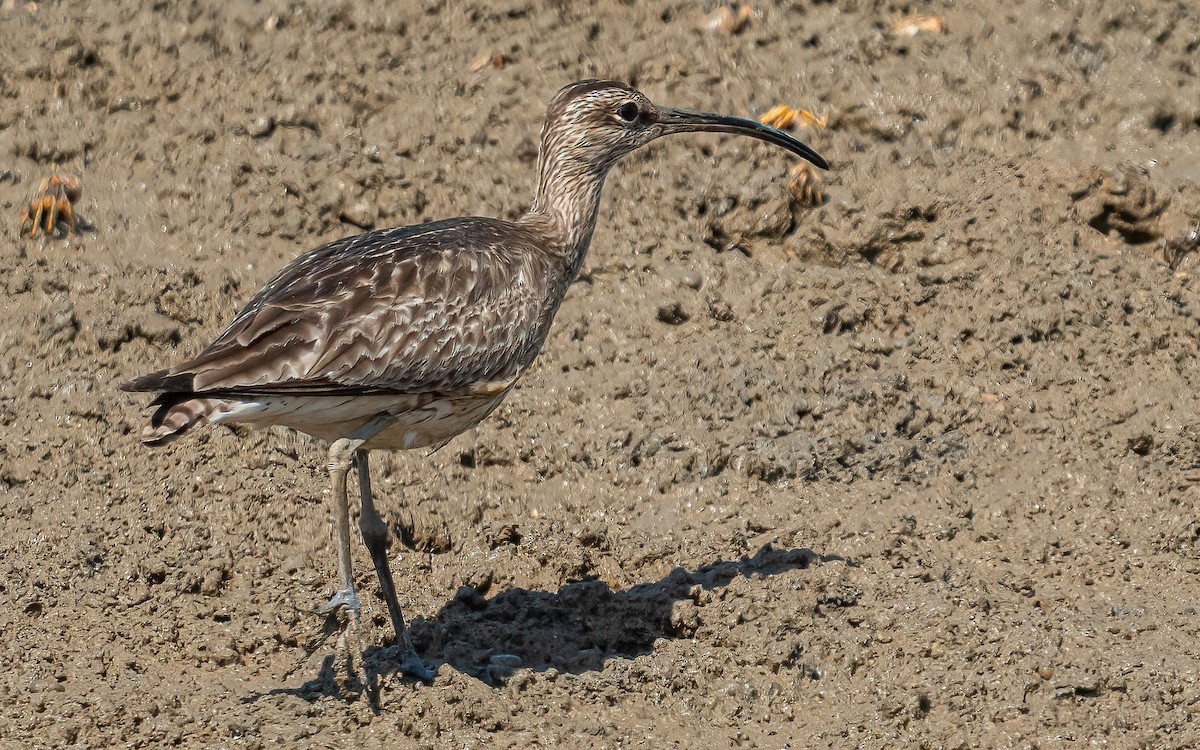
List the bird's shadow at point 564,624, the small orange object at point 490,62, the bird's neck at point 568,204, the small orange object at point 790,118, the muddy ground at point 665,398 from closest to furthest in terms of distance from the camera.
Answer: the muddy ground at point 665,398 < the bird's shadow at point 564,624 < the bird's neck at point 568,204 < the small orange object at point 790,118 < the small orange object at point 490,62

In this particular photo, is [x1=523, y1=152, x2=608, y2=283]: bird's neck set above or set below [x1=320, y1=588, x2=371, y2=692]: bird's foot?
above

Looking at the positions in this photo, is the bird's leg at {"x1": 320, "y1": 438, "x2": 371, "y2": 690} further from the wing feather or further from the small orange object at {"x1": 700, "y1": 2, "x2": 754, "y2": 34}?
the small orange object at {"x1": 700, "y1": 2, "x2": 754, "y2": 34}

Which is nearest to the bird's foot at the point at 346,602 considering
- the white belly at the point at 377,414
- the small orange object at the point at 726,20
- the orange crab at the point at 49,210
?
the white belly at the point at 377,414

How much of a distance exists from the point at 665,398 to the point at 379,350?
7.29 ft

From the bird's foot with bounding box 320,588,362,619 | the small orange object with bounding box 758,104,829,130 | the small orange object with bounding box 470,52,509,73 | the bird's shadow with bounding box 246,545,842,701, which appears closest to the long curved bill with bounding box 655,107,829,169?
the small orange object with bounding box 758,104,829,130

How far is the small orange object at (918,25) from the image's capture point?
1091cm

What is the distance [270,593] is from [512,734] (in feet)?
5.37

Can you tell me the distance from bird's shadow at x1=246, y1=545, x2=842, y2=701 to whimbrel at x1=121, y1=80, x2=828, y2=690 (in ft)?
0.89

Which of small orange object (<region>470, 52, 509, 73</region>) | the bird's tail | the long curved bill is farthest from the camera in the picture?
small orange object (<region>470, 52, 509, 73</region>)

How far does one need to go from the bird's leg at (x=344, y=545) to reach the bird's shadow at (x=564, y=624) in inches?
8.2

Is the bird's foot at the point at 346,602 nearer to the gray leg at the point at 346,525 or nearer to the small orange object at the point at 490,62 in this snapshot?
the gray leg at the point at 346,525

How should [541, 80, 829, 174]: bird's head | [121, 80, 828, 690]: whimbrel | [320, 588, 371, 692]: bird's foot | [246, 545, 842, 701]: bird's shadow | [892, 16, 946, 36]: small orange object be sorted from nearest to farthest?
[121, 80, 828, 690]: whimbrel
[320, 588, 371, 692]: bird's foot
[246, 545, 842, 701]: bird's shadow
[541, 80, 829, 174]: bird's head
[892, 16, 946, 36]: small orange object

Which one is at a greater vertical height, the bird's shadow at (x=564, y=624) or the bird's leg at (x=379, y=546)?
the bird's leg at (x=379, y=546)

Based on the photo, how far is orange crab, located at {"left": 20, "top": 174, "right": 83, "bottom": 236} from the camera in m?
9.40
